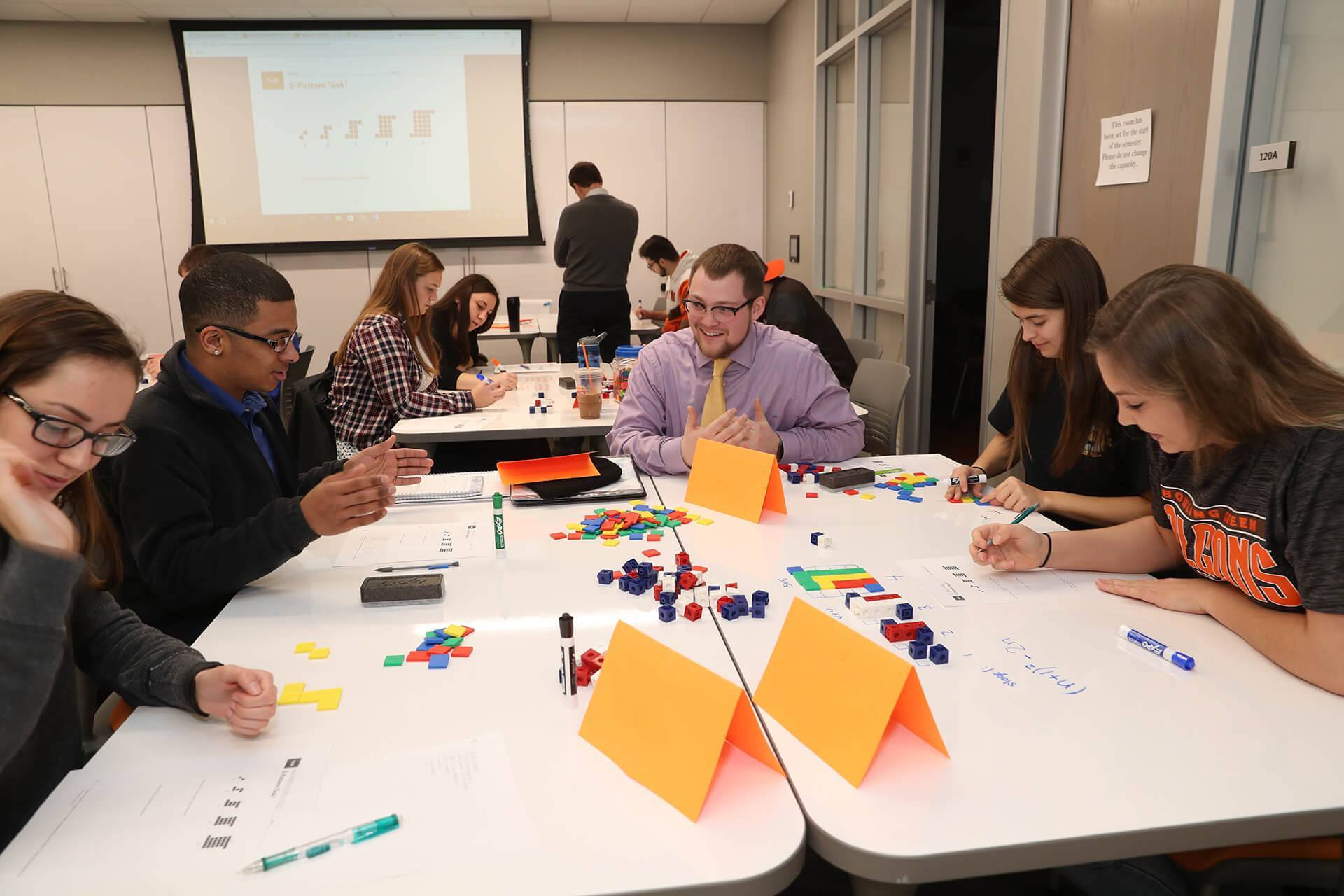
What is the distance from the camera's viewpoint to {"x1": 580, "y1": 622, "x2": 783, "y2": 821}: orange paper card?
0.95 m

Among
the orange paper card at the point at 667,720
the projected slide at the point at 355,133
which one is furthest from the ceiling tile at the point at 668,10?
the orange paper card at the point at 667,720

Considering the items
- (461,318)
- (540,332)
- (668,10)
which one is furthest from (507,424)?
(668,10)

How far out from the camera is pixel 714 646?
4.27 ft

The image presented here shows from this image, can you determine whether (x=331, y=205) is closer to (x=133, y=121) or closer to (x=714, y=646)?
(x=133, y=121)

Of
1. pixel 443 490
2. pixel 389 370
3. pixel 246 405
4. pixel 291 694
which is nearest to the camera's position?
pixel 291 694

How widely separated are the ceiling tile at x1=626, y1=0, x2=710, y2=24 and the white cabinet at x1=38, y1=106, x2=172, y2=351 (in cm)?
385

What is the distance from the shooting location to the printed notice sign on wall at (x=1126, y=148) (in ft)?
8.54

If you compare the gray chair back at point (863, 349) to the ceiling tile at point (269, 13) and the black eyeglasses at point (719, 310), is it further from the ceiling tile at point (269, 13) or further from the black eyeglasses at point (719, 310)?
the ceiling tile at point (269, 13)

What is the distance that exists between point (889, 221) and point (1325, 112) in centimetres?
300

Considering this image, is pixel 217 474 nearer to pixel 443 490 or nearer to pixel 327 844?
pixel 443 490

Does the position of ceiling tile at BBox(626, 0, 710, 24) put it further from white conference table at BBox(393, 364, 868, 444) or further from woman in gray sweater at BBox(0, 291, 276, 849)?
woman in gray sweater at BBox(0, 291, 276, 849)

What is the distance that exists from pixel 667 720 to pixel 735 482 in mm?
975

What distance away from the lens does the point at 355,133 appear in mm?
6770

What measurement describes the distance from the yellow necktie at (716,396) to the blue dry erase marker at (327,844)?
1646 millimetres
